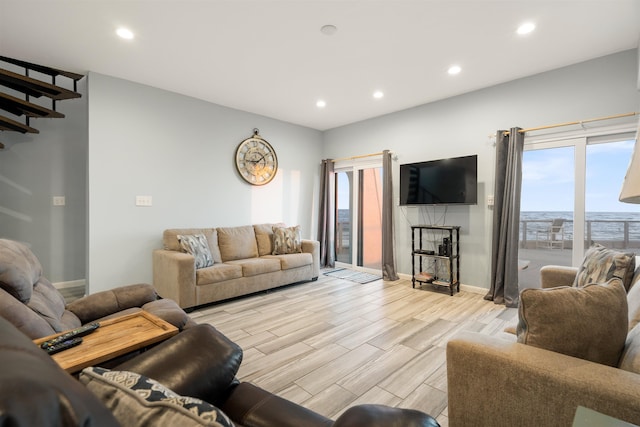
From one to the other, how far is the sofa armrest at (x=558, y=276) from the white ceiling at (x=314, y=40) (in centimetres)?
207

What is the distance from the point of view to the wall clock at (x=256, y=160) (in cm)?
475

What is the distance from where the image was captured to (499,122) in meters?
3.76

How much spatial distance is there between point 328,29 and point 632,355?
282 centimetres

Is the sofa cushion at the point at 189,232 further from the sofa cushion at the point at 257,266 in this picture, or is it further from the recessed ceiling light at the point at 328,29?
the recessed ceiling light at the point at 328,29

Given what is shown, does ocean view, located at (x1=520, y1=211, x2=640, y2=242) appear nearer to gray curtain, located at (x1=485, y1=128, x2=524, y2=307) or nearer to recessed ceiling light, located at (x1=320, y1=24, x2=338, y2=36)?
gray curtain, located at (x1=485, y1=128, x2=524, y2=307)

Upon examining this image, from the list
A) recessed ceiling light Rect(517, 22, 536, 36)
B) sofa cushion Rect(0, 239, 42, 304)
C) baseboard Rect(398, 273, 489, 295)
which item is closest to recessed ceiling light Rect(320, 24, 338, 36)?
recessed ceiling light Rect(517, 22, 536, 36)

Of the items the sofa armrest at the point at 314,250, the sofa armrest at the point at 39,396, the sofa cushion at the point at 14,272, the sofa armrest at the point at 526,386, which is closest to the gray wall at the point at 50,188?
the sofa cushion at the point at 14,272

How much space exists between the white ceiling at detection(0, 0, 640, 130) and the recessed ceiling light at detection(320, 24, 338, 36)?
1.5 inches

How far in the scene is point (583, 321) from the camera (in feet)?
3.59

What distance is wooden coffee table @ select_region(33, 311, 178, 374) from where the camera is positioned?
1176 mm

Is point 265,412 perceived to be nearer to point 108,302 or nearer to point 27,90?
point 108,302

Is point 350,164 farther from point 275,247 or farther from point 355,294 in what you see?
point 355,294

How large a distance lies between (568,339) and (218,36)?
323cm

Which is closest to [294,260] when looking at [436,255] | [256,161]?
[256,161]
